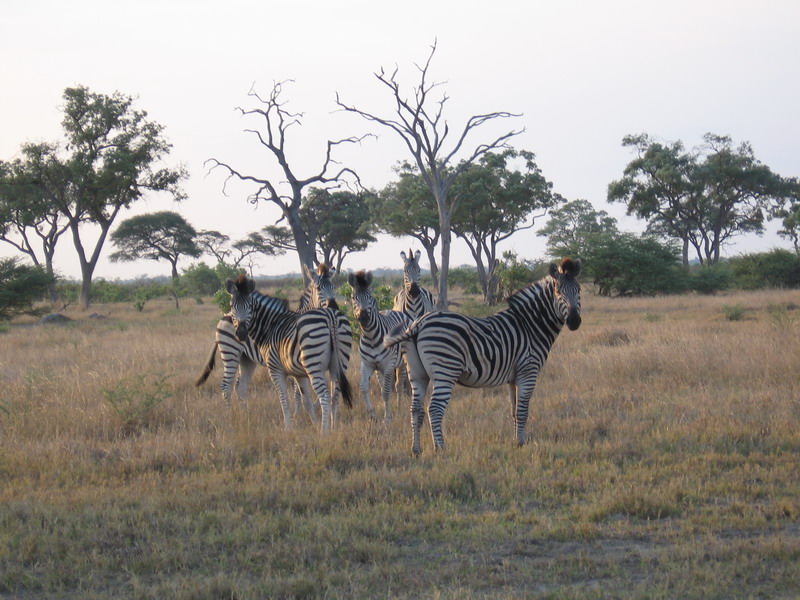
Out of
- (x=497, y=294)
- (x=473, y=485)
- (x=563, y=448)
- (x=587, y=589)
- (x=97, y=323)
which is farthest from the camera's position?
(x=497, y=294)

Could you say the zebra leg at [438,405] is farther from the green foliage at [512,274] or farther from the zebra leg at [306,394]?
the green foliage at [512,274]

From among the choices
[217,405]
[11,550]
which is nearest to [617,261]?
[217,405]

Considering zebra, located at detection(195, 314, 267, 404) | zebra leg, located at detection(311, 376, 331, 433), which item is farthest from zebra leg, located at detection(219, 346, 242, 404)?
zebra leg, located at detection(311, 376, 331, 433)

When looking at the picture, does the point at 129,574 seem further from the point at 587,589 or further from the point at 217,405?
the point at 217,405

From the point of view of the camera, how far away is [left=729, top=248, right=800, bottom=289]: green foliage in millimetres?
35000

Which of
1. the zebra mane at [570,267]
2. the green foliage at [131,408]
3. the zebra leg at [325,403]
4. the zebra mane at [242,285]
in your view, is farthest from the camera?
the zebra mane at [242,285]

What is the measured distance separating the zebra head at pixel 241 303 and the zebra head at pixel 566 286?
336 cm

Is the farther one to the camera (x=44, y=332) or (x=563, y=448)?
(x=44, y=332)

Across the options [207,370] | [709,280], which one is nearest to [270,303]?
[207,370]

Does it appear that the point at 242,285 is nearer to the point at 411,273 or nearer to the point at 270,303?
the point at 270,303

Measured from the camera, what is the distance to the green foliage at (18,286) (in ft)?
80.9

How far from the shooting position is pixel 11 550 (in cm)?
477

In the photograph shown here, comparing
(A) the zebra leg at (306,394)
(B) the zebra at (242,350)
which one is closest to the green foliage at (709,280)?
(B) the zebra at (242,350)

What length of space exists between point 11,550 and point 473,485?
3.24 meters
